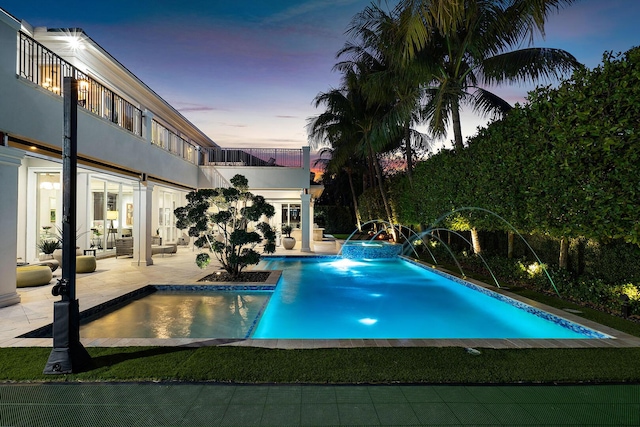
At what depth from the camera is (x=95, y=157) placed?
354 inches

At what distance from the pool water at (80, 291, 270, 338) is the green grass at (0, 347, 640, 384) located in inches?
61.5

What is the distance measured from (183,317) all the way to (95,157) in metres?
4.99

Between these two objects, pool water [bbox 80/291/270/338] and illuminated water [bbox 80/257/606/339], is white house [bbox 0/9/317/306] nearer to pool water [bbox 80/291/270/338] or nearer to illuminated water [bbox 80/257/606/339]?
pool water [bbox 80/291/270/338]

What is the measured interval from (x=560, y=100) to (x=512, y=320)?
437 cm

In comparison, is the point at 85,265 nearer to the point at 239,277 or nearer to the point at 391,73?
the point at 239,277

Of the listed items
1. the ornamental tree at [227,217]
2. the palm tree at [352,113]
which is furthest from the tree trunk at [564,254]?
the palm tree at [352,113]

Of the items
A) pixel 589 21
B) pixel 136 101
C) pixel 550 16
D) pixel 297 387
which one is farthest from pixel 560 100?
pixel 136 101

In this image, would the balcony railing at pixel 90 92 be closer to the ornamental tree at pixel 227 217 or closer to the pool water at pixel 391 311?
the ornamental tree at pixel 227 217

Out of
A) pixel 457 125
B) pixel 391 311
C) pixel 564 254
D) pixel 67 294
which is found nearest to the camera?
pixel 67 294

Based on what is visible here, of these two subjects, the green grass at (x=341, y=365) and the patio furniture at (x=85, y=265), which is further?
the patio furniture at (x=85, y=265)

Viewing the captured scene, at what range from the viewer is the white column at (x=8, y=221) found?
6.45 m

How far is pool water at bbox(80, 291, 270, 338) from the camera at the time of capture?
5945mm

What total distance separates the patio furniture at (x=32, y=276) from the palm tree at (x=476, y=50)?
36.8 ft

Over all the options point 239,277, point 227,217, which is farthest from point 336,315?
point 227,217
